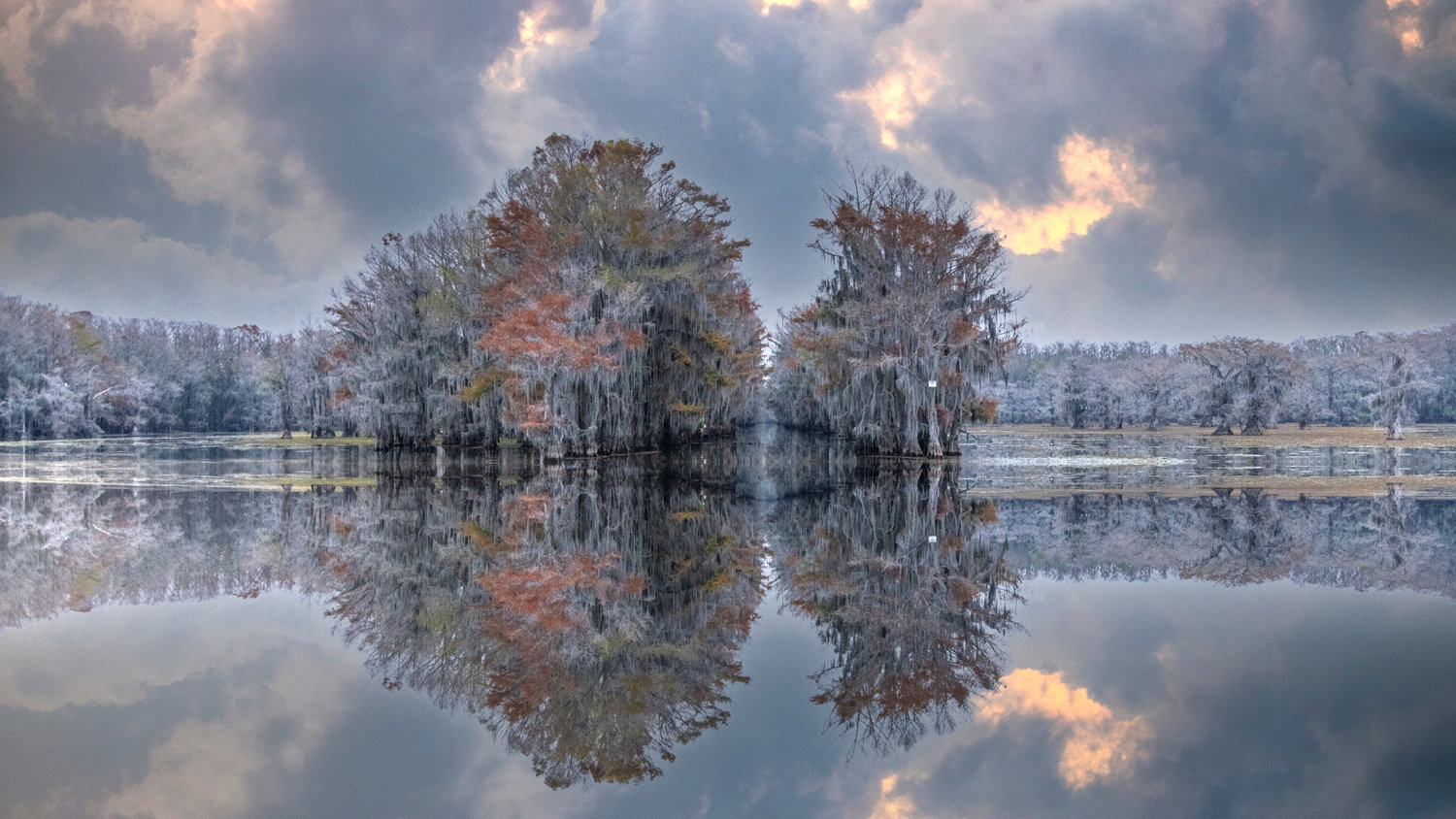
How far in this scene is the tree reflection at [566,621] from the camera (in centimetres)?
500

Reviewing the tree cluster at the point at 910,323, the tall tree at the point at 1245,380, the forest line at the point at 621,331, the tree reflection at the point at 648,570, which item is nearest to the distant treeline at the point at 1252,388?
the tall tree at the point at 1245,380

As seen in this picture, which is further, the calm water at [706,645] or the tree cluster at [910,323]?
the tree cluster at [910,323]

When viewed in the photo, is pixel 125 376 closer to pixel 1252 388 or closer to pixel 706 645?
pixel 706 645

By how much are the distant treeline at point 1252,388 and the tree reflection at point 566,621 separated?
42301 mm

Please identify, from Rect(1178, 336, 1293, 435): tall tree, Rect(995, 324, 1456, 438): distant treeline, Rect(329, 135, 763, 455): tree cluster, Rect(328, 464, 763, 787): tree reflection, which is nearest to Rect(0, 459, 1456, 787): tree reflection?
Rect(328, 464, 763, 787): tree reflection

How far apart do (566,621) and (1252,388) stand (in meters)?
62.0

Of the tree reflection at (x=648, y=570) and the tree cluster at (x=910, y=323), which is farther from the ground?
the tree cluster at (x=910, y=323)

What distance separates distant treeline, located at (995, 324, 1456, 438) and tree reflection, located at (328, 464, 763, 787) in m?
42.3

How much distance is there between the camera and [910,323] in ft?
83.5

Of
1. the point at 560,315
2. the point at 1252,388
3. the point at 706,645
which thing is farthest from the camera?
the point at 1252,388

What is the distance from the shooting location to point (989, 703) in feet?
17.4

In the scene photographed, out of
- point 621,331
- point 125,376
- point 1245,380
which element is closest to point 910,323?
point 621,331

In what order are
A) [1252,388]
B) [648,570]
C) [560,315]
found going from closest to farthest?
[648,570] → [560,315] → [1252,388]

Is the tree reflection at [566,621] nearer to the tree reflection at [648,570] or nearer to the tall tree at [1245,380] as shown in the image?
the tree reflection at [648,570]
